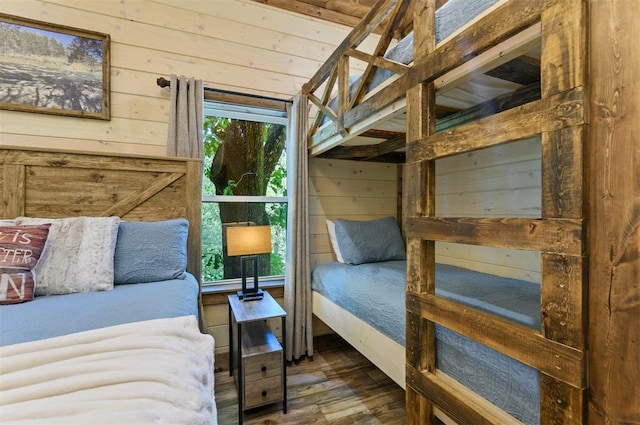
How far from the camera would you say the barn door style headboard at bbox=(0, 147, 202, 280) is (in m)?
1.80

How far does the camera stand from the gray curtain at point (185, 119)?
7.20 feet

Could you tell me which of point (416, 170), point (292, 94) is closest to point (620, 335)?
point (416, 170)

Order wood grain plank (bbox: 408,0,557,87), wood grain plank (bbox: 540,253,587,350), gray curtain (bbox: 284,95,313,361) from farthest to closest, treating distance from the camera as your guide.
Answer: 1. gray curtain (bbox: 284,95,313,361)
2. wood grain plank (bbox: 408,0,557,87)
3. wood grain plank (bbox: 540,253,587,350)

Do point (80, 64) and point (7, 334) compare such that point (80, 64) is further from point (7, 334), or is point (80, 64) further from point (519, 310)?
point (519, 310)

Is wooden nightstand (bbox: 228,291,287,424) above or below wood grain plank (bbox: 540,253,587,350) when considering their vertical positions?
below

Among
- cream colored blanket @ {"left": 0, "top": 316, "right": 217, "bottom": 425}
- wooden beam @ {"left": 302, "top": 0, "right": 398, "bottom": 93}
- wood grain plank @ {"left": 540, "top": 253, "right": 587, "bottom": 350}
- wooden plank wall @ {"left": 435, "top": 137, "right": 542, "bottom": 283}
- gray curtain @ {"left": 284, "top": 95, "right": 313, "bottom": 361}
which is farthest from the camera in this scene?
gray curtain @ {"left": 284, "top": 95, "right": 313, "bottom": 361}

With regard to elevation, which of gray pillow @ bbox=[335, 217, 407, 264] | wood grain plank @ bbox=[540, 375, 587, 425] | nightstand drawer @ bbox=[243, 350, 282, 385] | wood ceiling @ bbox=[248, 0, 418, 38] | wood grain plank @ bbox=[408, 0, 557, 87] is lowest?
nightstand drawer @ bbox=[243, 350, 282, 385]

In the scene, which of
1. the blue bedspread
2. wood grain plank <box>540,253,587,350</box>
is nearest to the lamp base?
the blue bedspread

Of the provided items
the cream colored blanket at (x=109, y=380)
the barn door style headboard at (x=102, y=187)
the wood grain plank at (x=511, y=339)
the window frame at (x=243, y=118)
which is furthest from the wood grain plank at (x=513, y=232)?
the barn door style headboard at (x=102, y=187)

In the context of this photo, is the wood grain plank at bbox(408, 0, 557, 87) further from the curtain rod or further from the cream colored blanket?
the curtain rod

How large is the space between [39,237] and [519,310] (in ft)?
7.14

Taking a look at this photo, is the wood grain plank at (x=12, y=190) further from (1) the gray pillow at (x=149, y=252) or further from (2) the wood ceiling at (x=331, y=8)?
(2) the wood ceiling at (x=331, y=8)

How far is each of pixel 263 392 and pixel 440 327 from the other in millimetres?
1171

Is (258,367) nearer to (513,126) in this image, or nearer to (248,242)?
(248,242)
